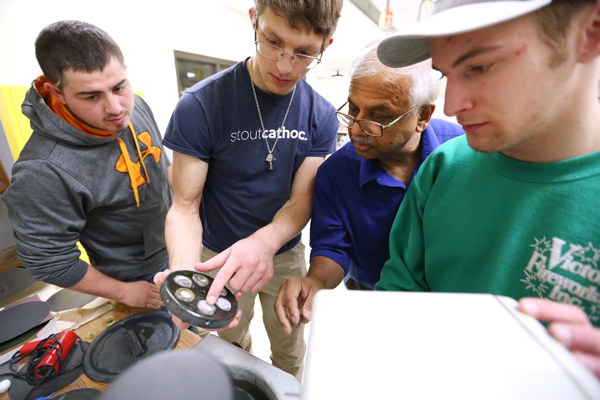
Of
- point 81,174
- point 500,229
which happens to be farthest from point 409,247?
point 81,174

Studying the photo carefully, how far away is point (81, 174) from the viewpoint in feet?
3.52

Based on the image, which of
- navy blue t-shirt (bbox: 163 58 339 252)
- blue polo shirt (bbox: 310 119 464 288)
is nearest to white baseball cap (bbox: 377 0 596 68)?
blue polo shirt (bbox: 310 119 464 288)

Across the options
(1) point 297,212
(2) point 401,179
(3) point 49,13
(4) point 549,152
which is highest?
(3) point 49,13

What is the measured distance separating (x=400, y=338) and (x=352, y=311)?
64 millimetres

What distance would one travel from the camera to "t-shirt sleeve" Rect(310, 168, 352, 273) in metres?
1.04

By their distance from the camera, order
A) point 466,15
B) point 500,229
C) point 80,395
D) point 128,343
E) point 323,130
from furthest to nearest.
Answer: point 323,130 → point 128,343 → point 80,395 → point 500,229 → point 466,15

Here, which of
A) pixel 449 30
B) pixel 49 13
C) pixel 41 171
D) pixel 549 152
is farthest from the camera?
pixel 49 13

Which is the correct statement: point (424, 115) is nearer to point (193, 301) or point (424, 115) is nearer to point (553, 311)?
point (553, 311)

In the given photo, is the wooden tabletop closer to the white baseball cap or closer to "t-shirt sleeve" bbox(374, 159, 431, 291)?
"t-shirt sleeve" bbox(374, 159, 431, 291)

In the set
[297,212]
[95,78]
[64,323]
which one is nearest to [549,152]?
[297,212]

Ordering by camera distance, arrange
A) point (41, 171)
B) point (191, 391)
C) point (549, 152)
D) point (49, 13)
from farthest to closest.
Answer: point (49, 13) → point (41, 171) → point (549, 152) → point (191, 391)

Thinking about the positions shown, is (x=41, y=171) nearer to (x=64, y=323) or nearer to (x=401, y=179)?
(x=64, y=323)

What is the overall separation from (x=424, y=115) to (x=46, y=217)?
1.43 metres

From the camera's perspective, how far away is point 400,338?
1.10 feet
